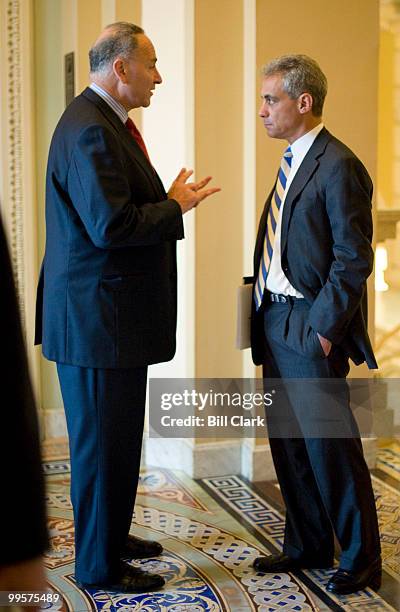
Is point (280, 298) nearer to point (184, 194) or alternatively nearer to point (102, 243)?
point (184, 194)

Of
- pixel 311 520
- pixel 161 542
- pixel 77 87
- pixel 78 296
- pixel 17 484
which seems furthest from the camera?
pixel 77 87

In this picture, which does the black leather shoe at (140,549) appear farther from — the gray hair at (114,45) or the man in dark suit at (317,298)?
the gray hair at (114,45)

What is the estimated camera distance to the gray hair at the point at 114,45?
9.37 ft

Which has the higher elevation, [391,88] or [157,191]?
[391,88]

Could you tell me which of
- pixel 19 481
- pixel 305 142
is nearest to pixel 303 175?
pixel 305 142

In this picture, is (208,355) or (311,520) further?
(208,355)

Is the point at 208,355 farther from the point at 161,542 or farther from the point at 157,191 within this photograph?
the point at 157,191

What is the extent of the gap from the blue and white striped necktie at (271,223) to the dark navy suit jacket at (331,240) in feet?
0.34

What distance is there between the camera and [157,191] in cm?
296

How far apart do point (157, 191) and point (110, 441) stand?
83cm

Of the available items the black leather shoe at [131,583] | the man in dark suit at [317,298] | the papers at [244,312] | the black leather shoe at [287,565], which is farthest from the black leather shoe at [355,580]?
the papers at [244,312]

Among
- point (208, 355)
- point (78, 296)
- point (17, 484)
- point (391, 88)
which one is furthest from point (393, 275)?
point (17, 484)

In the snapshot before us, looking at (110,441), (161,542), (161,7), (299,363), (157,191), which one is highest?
(161,7)

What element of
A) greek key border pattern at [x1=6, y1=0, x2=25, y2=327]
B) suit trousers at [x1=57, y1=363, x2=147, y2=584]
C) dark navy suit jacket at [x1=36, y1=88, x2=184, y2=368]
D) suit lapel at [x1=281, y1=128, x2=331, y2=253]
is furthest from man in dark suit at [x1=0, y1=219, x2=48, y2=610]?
greek key border pattern at [x1=6, y1=0, x2=25, y2=327]
